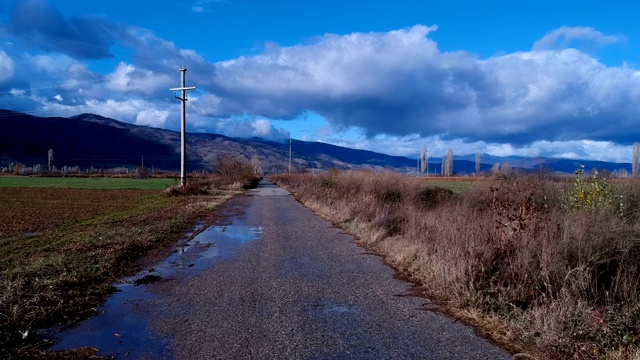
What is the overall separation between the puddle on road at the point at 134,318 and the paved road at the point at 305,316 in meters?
0.20

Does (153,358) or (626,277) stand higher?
(626,277)

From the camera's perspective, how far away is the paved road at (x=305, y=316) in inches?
201

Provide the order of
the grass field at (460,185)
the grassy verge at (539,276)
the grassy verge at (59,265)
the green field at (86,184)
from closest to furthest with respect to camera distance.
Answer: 1. the grassy verge at (539,276)
2. the grassy verge at (59,265)
3. the grass field at (460,185)
4. the green field at (86,184)

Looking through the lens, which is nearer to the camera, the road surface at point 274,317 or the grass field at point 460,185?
the road surface at point 274,317

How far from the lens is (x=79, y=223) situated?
1867 cm

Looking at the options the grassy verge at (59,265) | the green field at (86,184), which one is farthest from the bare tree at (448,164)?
the grassy verge at (59,265)

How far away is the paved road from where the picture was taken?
16.8 feet

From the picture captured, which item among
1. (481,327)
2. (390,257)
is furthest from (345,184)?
(481,327)

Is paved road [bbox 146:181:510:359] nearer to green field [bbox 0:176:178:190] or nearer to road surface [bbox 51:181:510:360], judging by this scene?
road surface [bbox 51:181:510:360]

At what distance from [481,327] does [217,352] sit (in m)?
3.19

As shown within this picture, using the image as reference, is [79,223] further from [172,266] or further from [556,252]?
[556,252]

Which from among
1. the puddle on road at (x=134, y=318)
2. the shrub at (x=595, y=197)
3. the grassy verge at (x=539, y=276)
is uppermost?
the shrub at (x=595, y=197)

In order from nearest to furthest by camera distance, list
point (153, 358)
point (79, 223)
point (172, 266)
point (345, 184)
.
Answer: point (153, 358)
point (172, 266)
point (79, 223)
point (345, 184)

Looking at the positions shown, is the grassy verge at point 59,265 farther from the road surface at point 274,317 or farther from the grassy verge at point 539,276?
the grassy verge at point 539,276
